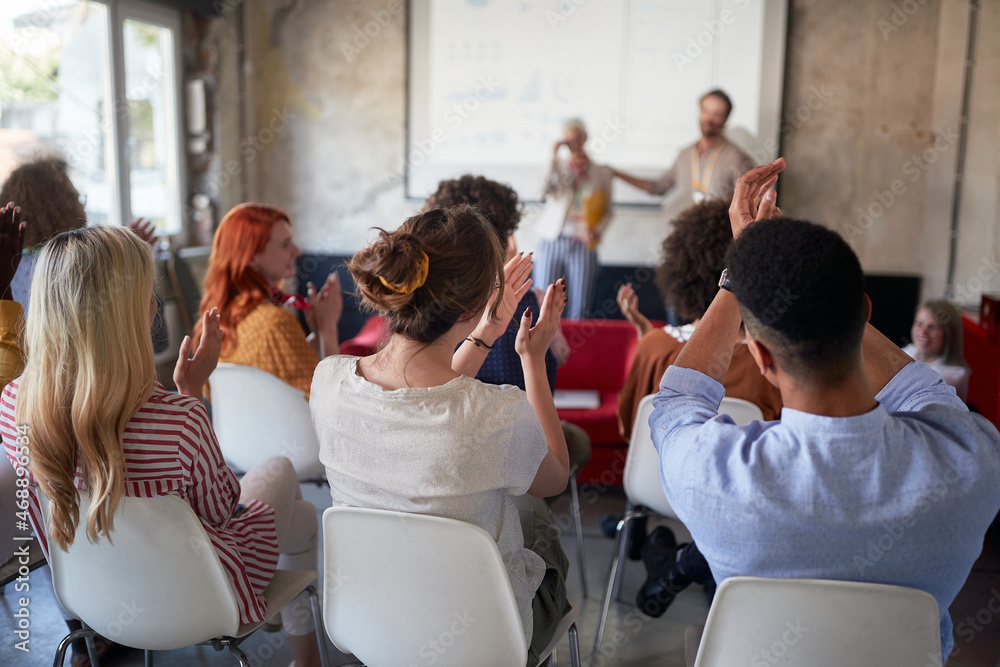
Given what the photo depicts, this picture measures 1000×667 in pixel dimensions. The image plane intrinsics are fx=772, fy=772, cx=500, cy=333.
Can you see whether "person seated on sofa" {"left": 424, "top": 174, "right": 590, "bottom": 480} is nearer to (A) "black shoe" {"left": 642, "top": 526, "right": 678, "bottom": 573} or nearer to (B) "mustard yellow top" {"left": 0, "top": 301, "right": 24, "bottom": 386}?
(A) "black shoe" {"left": 642, "top": 526, "right": 678, "bottom": 573}

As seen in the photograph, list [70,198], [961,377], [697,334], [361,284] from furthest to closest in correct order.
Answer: [961,377], [70,198], [361,284], [697,334]

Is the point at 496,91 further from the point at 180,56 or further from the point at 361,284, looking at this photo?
the point at 361,284

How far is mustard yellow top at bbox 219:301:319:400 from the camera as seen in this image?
2.31 metres

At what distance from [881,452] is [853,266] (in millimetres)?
237

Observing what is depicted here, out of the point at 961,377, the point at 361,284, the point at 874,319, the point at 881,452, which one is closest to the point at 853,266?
the point at 881,452

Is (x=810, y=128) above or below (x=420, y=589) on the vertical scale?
above

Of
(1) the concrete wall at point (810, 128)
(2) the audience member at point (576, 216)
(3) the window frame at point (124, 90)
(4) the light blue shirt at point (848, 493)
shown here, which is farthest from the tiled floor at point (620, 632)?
(1) the concrete wall at point (810, 128)

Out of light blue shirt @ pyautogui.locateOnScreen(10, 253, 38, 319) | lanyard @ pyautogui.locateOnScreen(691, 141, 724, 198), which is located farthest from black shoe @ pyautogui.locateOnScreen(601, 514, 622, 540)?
lanyard @ pyautogui.locateOnScreen(691, 141, 724, 198)

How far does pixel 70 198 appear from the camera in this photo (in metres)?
2.43

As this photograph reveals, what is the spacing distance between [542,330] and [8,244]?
1.23 metres

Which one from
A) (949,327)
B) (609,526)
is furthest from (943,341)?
(609,526)

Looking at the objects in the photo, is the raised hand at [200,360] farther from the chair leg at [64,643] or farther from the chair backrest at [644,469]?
the chair backrest at [644,469]

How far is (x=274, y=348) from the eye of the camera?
7.59ft

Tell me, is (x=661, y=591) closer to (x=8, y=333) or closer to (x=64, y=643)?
(x=64, y=643)
